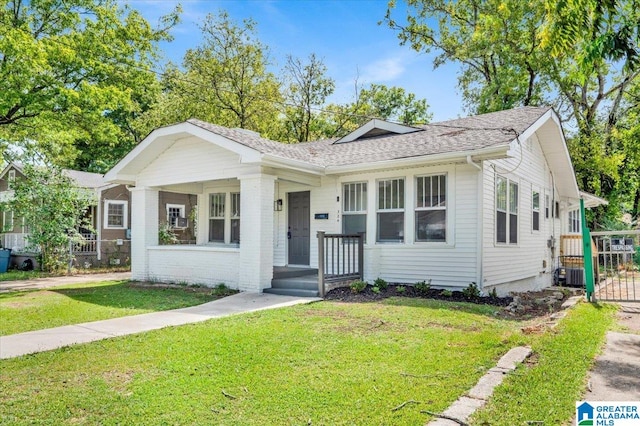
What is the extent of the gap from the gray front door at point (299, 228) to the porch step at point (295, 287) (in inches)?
75.0

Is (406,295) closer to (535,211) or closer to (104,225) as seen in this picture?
(535,211)

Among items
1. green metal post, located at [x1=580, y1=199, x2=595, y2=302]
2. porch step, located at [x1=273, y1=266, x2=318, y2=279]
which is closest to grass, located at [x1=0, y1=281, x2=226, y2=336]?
porch step, located at [x1=273, y1=266, x2=318, y2=279]

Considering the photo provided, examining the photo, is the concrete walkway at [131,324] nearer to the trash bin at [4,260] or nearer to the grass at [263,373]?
the grass at [263,373]

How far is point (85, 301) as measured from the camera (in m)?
9.23

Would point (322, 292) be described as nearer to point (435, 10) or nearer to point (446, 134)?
point (446, 134)

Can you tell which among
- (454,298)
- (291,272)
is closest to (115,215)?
(291,272)

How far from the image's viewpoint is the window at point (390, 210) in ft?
33.8

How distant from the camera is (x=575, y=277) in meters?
14.2

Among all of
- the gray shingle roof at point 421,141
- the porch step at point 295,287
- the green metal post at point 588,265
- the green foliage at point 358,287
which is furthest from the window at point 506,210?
the porch step at point 295,287

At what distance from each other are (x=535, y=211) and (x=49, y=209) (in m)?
16.5

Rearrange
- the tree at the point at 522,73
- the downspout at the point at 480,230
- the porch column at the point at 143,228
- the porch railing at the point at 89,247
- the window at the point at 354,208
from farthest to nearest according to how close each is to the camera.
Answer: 1. the tree at the point at 522,73
2. the porch railing at the point at 89,247
3. the porch column at the point at 143,228
4. the window at the point at 354,208
5. the downspout at the point at 480,230

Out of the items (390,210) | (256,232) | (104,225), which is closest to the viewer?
(256,232)

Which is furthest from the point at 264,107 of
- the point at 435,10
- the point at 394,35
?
the point at 435,10

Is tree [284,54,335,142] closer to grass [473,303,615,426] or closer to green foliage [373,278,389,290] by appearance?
green foliage [373,278,389,290]
